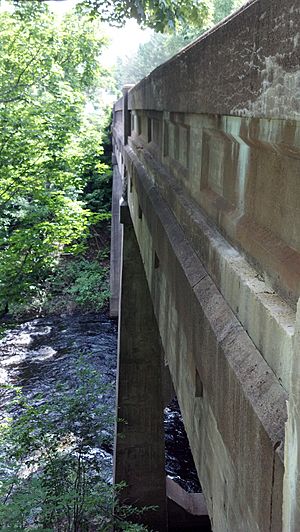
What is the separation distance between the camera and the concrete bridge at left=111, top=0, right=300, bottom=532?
4.17 feet

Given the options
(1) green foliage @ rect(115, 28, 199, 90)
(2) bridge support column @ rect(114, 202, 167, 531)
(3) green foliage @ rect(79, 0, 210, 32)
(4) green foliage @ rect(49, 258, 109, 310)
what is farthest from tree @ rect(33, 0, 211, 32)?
(1) green foliage @ rect(115, 28, 199, 90)

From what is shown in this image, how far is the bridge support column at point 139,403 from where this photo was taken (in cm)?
883

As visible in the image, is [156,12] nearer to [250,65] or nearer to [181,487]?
[250,65]

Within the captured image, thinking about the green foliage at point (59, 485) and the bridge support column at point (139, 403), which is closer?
the green foliage at point (59, 485)

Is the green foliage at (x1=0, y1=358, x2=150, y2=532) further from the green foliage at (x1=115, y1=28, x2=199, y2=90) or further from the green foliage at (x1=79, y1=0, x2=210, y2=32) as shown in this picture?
the green foliage at (x1=115, y1=28, x2=199, y2=90)

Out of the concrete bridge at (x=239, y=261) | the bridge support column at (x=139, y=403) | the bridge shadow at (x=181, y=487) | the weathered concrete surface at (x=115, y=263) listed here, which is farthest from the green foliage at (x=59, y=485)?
the weathered concrete surface at (x=115, y=263)

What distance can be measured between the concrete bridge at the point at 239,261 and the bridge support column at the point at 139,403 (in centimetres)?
524

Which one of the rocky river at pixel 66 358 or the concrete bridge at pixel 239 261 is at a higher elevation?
the concrete bridge at pixel 239 261


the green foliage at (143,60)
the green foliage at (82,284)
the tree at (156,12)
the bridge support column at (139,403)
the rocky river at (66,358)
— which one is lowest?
the rocky river at (66,358)

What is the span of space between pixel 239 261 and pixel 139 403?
7566 millimetres

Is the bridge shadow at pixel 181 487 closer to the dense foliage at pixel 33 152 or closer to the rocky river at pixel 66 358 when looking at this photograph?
the rocky river at pixel 66 358

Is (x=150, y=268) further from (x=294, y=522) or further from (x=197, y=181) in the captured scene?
(x=294, y=522)

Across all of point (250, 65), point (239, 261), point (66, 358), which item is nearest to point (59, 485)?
point (239, 261)

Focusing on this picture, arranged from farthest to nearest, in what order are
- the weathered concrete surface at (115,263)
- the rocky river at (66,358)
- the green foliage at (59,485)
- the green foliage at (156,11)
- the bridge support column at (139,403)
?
the weathered concrete surface at (115,263), the rocky river at (66,358), the bridge support column at (139,403), the green foliage at (156,11), the green foliage at (59,485)
